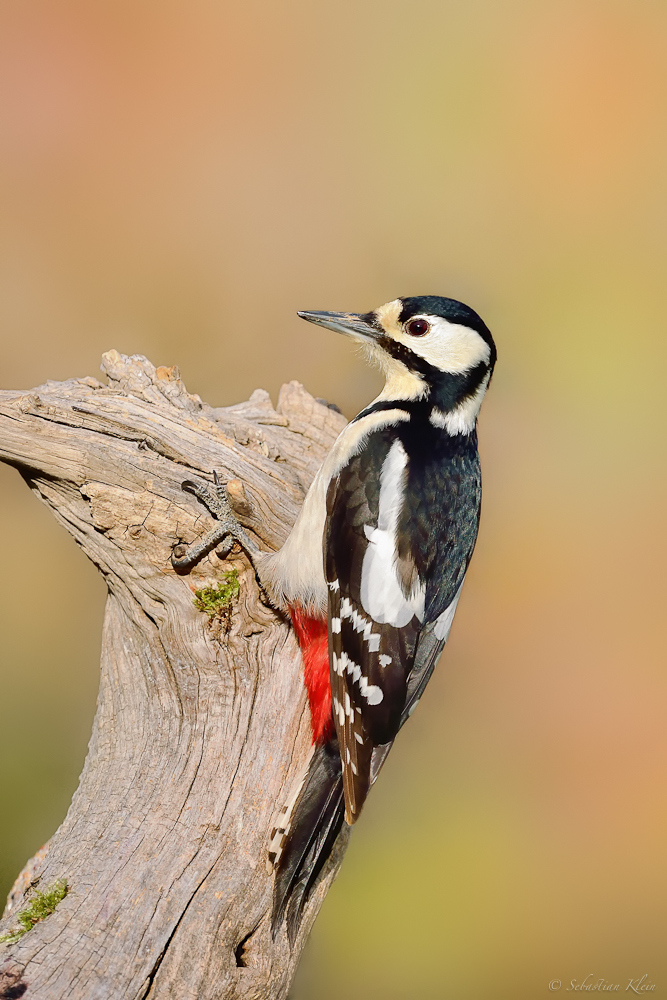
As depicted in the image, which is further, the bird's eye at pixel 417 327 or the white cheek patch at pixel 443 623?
the bird's eye at pixel 417 327

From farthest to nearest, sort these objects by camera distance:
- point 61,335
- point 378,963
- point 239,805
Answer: point 61,335, point 378,963, point 239,805

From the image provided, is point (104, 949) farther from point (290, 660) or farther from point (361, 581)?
point (361, 581)

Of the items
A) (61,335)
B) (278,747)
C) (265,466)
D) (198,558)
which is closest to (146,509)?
(198,558)

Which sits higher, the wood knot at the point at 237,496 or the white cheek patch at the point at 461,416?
the white cheek patch at the point at 461,416

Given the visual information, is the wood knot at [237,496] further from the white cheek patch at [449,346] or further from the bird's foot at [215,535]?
the white cheek patch at [449,346]

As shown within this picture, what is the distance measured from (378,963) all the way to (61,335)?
278cm

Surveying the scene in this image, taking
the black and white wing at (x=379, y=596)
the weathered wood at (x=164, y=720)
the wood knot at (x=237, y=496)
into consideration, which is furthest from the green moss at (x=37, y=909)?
the wood knot at (x=237, y=496)

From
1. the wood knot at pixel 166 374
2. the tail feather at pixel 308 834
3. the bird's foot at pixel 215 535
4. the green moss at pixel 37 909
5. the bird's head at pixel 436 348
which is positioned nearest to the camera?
the green moss at pixel 37 909

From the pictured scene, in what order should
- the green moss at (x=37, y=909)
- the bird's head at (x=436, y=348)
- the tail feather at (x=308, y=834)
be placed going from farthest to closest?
the bird's head at (x=436, y=348) < the tail feather at (x=308, y=834) < the green moss at (x=37, y=909)

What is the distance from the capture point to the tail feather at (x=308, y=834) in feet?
5.47

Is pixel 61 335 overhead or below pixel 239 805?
overhead

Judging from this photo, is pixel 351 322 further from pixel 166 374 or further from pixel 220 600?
pixel 220 600

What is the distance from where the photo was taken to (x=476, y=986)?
123 inches

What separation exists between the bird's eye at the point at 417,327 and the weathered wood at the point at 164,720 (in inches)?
18.8
